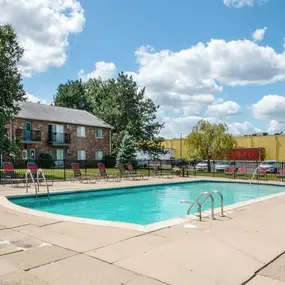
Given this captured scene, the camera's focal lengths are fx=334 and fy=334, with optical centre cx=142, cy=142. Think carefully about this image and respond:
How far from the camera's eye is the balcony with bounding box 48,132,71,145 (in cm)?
3503

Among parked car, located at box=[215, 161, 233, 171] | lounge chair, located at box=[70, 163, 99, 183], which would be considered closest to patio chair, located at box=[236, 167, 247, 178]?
parked car, located at box=[215, 161, 233, 171]

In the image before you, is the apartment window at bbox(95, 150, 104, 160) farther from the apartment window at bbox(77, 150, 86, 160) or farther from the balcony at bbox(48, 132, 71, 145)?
the balcony at bbox(48, 132, 71, 145)

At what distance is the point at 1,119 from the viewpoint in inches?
874

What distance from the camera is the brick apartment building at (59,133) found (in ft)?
108

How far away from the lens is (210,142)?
108ft

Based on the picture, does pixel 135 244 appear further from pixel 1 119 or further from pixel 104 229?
pixel 1 119

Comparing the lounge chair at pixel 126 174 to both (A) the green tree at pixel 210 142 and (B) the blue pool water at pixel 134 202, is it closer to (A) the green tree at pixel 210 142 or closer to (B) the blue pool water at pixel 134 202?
(B) the blue pool water at pixel 134 202

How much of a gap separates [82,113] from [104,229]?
36652mm

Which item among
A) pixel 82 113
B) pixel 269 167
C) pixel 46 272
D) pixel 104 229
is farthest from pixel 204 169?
pixel 46 272

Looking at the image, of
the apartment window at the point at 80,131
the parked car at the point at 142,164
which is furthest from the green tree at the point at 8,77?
the parked car at the point at 142,164

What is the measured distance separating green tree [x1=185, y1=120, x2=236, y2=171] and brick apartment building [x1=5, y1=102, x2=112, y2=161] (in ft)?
39.2

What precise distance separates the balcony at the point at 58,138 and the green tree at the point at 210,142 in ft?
43.5

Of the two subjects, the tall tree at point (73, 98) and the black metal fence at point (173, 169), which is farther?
the tall tree at point (73, 98)

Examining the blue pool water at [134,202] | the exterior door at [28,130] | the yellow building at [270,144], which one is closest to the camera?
the blue pool water at [134,202]
